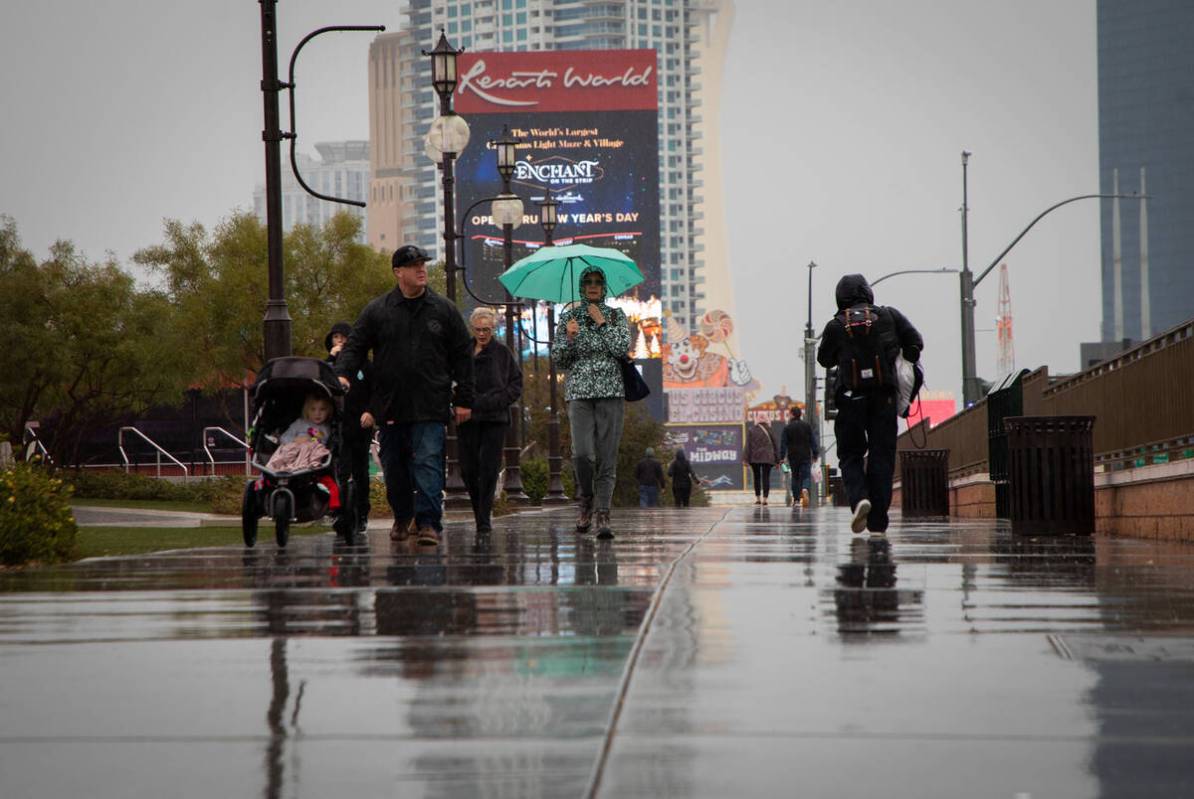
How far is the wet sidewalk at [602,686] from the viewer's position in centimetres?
415

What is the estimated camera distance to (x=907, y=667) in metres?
5.67

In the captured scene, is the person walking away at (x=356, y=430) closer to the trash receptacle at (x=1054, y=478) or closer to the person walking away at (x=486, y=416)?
the person walking away at (x=486, y=416)

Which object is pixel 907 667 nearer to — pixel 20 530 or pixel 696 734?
pixel 696 734

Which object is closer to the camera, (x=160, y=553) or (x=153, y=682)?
(x=153, y=682)

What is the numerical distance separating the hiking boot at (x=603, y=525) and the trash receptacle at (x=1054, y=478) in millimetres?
3864

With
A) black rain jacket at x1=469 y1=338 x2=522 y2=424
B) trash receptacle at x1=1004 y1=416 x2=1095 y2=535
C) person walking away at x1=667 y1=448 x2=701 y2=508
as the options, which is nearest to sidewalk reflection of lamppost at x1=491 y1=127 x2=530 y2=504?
person walking away at x1=667 y1=448 x2=701 y2=508

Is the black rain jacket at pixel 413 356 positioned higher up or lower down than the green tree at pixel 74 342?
lower down

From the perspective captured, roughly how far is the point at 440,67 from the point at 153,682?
22290mm

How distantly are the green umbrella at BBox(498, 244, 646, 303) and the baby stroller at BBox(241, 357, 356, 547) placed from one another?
4833mm

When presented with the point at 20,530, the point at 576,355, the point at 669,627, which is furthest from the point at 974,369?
the point at 669,627

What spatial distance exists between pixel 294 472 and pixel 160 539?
5341mm

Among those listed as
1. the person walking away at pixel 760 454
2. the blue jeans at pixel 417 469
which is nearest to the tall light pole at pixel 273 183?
the blue jeans at pixel 417 469

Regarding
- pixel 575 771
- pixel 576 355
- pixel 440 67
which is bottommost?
pixel 575 771

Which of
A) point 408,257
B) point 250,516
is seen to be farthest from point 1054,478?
point 250,516
